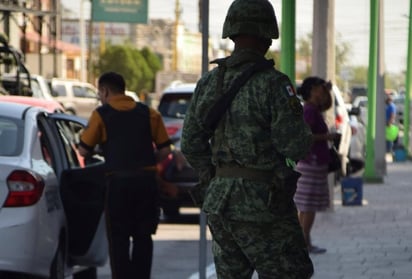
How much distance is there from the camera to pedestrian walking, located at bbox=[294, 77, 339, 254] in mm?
13492

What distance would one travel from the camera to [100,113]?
1009 cm

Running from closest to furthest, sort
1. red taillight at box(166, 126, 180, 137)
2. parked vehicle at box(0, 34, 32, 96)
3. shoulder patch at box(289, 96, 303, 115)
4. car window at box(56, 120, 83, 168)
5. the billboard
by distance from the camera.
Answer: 1. shoulder patch at box(289, 96, 303, 115)
2. car window at box(56, 120, 83, 168)
3. red taillight at box(166, 126, 180, 137)
4. parked vehicle at box(0, 34, 32, 96)
5. the billboard

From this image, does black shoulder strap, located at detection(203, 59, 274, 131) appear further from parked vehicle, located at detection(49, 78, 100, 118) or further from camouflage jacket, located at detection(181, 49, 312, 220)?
parked vehicle, located at detection(49, 78, 100, 118)

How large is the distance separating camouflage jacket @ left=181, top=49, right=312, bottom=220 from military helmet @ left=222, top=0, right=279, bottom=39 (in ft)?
0.30

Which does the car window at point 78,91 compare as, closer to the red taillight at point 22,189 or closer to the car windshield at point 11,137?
the car windshield at point 11,137

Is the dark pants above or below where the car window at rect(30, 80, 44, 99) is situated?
above

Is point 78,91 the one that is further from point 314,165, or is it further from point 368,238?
point 314,165

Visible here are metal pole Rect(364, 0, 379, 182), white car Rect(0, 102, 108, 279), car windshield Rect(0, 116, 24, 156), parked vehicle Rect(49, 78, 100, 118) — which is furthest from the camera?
parked vehicle Rect(49, 78, 100, 118)

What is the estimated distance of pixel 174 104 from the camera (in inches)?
784

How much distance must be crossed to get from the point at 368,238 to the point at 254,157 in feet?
31.8

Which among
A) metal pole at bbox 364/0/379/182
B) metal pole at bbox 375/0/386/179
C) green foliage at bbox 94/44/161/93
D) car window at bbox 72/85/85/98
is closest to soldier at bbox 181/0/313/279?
metal pole at bbox 364/0/379/182

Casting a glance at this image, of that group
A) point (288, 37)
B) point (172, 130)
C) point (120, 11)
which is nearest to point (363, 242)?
point (288, 37)

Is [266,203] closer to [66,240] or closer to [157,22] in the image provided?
[66,240]

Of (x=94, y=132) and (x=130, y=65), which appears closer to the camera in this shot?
(x=94, y=132)
